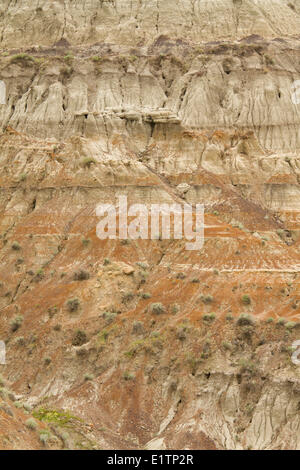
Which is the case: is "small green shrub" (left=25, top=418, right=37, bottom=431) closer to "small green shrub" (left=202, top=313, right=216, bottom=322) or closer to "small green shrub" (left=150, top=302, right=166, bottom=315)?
"small green shrub" (left=150, top=302, right=166, bottom=315)

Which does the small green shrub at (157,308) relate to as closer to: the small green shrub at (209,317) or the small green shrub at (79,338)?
the small green shrub at (209,317)

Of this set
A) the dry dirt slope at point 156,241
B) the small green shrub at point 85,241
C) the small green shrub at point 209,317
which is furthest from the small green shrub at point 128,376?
the small green shrub at point 85,241

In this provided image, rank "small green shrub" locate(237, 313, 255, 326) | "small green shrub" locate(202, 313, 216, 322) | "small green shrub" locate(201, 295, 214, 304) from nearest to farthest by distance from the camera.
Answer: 1. "small green shrub" locate(237, 313, 255, 326)
2. "small green shrub" locate(202, 313, 216, 322)
3. "small green shrub" locate(201, 295, 214, 304)

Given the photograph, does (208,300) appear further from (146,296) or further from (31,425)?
(31,425)

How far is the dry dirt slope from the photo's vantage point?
1345 inches

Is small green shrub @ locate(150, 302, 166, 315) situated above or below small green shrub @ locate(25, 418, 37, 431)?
above

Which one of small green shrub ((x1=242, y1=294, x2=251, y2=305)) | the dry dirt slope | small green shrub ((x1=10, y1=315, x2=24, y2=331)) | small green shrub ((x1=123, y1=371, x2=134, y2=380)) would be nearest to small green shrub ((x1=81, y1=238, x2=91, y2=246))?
the dry dirt slope

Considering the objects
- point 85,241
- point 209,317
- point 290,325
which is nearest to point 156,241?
point 85,241

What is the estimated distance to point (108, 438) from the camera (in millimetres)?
32219

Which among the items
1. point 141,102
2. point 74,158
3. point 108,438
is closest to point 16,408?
point 108,438

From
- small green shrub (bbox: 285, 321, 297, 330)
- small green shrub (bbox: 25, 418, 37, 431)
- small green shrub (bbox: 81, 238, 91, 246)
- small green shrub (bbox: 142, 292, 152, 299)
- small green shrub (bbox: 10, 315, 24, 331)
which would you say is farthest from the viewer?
small green shrub (bbox: 81, 238, 91, 246)

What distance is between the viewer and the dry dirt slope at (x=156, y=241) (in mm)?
34156

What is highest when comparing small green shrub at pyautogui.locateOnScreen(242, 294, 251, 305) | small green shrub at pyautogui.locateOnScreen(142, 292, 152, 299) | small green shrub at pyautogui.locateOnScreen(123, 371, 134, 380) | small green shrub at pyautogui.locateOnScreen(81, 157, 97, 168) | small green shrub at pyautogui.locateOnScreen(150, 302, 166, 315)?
small green shrub at pyautogui.locateOnScreen(81, 157, 97, 168)
